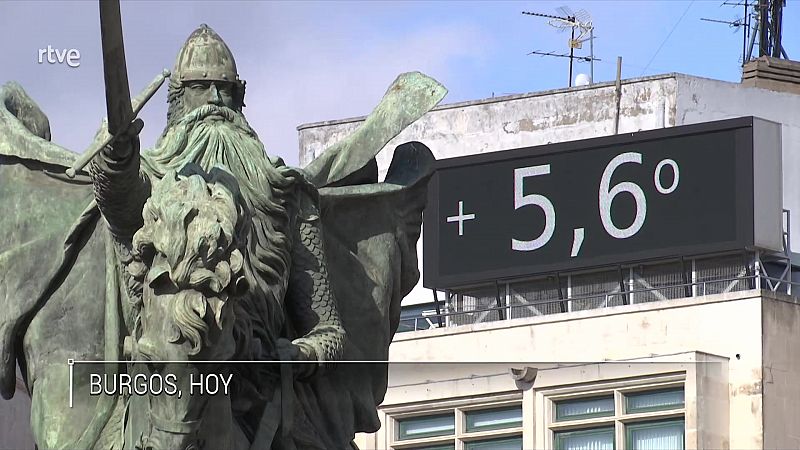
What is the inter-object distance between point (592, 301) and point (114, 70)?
62311mm

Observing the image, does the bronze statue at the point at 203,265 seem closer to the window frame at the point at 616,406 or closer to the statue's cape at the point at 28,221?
the statue's cape at the point at 28,221

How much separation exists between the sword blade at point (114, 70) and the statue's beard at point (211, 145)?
3.34ft

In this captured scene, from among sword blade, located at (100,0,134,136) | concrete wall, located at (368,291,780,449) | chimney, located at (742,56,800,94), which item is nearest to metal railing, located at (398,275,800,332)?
concrete wall, located at (368,291,780,449)

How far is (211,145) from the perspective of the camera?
17484 millimetres

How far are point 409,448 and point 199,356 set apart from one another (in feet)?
192

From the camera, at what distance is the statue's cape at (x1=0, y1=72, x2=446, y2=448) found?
699 inches

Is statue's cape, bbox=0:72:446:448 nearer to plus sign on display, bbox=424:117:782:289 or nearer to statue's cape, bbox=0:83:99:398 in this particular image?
statue's cape, bbox=0:83:99:398

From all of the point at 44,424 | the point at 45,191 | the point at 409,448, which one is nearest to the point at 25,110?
the point at 45,191

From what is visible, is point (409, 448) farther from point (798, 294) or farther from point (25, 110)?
point (25, 110)

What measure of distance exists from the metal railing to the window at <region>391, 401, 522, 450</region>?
15.0 feet

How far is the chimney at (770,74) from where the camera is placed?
81.9 metres

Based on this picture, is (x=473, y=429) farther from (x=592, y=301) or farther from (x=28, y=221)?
(x=28, y=221)

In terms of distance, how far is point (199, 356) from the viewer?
16109 mm

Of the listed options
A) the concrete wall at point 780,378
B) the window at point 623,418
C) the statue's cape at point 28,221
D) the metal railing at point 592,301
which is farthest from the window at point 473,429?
the statue's cape at point 28,221
